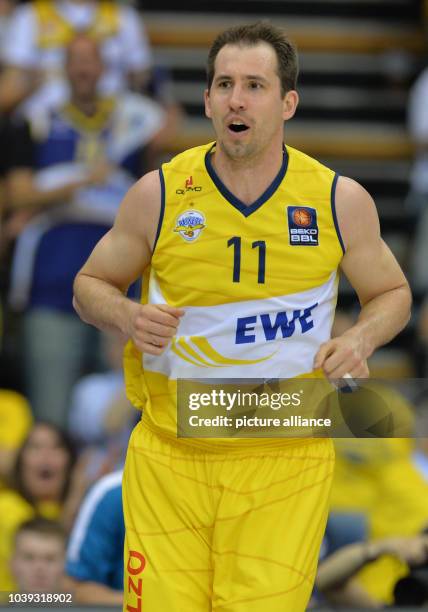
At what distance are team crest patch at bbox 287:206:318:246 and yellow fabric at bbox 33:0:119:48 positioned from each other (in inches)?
167

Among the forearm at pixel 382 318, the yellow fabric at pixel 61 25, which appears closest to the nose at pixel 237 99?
the forearm at pixel 382 318

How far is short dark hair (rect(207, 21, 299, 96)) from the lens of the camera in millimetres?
3389

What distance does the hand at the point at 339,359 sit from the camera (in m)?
3.16

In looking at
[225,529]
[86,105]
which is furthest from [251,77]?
[86,105]

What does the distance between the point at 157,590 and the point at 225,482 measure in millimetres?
359

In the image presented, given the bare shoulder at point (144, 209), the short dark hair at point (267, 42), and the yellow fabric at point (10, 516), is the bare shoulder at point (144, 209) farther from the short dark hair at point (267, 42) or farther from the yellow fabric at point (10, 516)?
the yellow fabric at point (10, 516)

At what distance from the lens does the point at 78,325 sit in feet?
22.8

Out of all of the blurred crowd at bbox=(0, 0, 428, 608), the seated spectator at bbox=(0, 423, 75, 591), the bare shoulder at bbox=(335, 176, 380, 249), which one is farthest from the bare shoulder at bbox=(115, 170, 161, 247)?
the seated spectator at bbox=(0, 423, 75, 591)

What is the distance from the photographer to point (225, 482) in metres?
3.40

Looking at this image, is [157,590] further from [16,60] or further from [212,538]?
[16,60]

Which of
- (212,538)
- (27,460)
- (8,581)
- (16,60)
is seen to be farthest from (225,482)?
(16,60)

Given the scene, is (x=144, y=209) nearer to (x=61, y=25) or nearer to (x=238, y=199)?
(x=238, y=199)

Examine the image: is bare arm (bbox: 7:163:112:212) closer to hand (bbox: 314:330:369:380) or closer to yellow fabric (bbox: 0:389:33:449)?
yellow fabric (bbox: 0:389:33:449)

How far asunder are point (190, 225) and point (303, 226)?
321 millimetres
